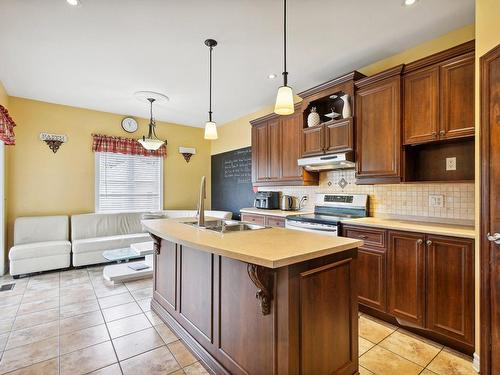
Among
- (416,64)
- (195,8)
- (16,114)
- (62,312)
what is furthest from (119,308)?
(416,64)

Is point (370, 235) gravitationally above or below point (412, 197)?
below

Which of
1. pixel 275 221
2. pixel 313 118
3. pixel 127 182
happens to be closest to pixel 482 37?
pixel 313 118

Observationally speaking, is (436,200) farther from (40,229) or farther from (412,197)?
(40,229)

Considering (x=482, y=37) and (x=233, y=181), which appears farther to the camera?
(x=233, y=181)

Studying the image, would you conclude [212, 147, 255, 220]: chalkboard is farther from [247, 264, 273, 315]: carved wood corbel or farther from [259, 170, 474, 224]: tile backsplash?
[247, 264, 273, 315]: carved wood corbel

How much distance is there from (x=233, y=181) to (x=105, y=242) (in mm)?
2497

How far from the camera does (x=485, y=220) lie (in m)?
1.64

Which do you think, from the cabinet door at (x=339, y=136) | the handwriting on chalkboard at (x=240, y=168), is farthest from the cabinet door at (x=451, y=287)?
the handwriting on chalkboard at (x=240, y=168)

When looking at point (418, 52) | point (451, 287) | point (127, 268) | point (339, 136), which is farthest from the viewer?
point (127, 268)

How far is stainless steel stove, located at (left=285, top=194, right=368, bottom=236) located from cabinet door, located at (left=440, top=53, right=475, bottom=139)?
1.12m

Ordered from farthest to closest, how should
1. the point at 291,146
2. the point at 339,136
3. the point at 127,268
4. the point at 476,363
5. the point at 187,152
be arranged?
the point at 187,152 < the point at 127,268 < the point at 291,146 < the point at 339,136 < the point at 476,363

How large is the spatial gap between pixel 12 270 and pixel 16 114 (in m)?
2.34

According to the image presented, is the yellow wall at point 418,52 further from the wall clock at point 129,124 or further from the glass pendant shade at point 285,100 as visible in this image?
the wall clock at point 129,124

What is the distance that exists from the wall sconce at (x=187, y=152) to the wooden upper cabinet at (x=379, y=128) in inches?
151
